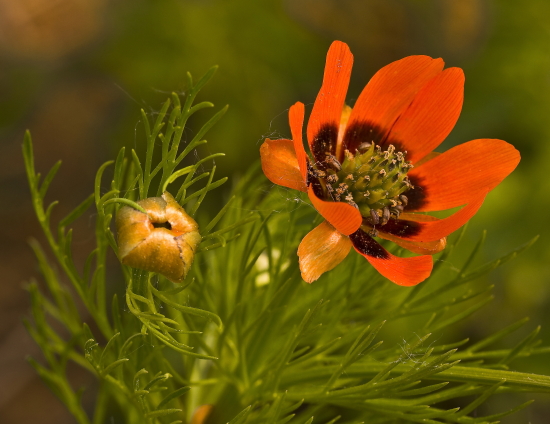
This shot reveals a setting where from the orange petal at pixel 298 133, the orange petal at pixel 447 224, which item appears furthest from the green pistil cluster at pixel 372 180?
the orange petal at pixel 298 133

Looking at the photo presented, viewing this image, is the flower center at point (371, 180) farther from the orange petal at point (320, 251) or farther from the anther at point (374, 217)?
the orange petal at point (320, 251)

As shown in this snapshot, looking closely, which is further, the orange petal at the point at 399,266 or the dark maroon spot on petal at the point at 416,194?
the dark maroon spot on petal at the point at 416,194

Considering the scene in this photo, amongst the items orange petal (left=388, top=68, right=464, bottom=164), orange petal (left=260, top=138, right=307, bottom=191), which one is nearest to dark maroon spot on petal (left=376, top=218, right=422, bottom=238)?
orange petal (left=388, top=68, right=464, bottom=164)

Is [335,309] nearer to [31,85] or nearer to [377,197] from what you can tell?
[377,197]

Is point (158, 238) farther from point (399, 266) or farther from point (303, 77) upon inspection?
point (303, 77)

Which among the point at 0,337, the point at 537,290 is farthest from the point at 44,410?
the point at 537,290

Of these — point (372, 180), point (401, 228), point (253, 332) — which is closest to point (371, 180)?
point (372, 180)

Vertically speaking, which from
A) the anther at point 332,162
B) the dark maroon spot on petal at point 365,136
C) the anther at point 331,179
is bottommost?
the anther at point 331,179
